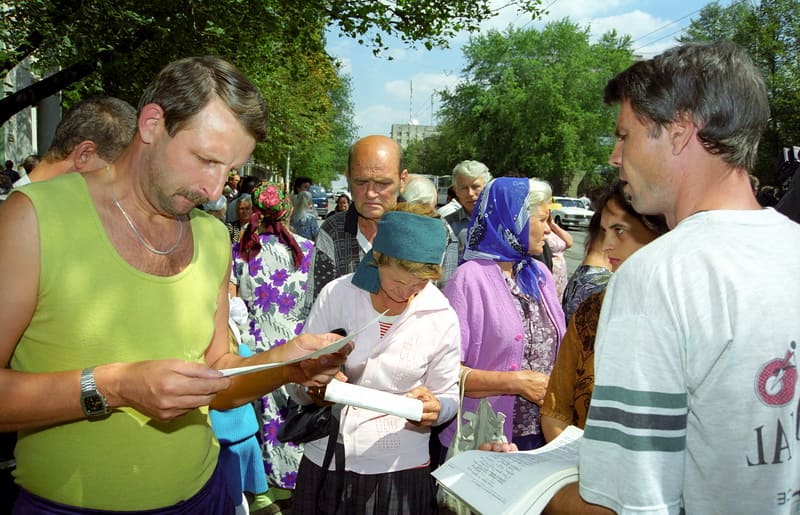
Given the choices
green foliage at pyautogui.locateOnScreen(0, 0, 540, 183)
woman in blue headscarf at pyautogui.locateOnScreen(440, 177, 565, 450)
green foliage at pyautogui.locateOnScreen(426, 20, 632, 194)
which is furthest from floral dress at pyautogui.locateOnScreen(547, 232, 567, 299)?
green foliage at pyautogui.locateOnScreen(426, 20, 632, 194)

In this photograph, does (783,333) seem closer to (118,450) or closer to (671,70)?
(671,70)

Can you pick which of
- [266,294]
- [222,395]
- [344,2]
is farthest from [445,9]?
[222,395]

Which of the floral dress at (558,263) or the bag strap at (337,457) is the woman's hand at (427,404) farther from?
the floral dress at (558,263)

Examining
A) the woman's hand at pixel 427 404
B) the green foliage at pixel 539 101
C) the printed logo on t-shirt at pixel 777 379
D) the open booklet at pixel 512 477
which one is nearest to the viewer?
the printed logo on t-shirt at pixel 777 379

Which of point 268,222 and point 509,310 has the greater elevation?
point 268,222

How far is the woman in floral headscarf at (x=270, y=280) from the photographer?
471cm

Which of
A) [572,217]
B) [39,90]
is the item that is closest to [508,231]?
[39,90]

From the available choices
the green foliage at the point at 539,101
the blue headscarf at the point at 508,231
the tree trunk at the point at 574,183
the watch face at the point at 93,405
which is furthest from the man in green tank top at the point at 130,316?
the tree trunk at the point at 574,183

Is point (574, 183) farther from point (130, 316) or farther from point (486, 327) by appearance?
point (130, 316)

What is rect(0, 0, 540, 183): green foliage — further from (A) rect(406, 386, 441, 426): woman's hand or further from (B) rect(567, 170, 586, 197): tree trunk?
(B) rect(567, 170, 586, 197): tree trunk

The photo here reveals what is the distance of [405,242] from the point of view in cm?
254

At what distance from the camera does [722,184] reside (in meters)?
1.26

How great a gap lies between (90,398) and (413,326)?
137cm

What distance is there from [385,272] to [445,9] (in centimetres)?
1138
